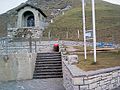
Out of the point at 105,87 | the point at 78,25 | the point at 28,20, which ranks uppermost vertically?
the point at 28,20

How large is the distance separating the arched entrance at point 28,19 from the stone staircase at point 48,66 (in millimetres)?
29672

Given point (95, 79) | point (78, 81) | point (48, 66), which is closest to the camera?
point (78, 81)

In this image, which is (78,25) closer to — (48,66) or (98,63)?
(48,66)

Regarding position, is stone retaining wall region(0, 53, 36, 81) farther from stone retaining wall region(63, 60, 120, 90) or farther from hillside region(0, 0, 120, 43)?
hillside region(0, 0, 120, 43)

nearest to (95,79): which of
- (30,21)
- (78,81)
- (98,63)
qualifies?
(78,81)

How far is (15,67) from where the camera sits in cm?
1677

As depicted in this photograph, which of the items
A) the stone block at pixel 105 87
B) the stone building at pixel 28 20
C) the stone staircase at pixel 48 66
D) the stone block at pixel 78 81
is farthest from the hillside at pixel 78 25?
the stone block at pixel 78 81

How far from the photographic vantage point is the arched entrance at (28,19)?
47.9m

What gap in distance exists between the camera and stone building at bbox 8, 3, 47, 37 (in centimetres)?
4225

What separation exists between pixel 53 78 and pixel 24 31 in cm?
2661

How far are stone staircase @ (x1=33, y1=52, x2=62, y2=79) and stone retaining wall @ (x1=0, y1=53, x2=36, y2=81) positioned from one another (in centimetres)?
55

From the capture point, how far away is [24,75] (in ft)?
55.4

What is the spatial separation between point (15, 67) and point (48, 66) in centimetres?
212

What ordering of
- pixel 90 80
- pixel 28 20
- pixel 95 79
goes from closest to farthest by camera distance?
pixel 90 80 → pixel 95 79 → pixel 28 20
